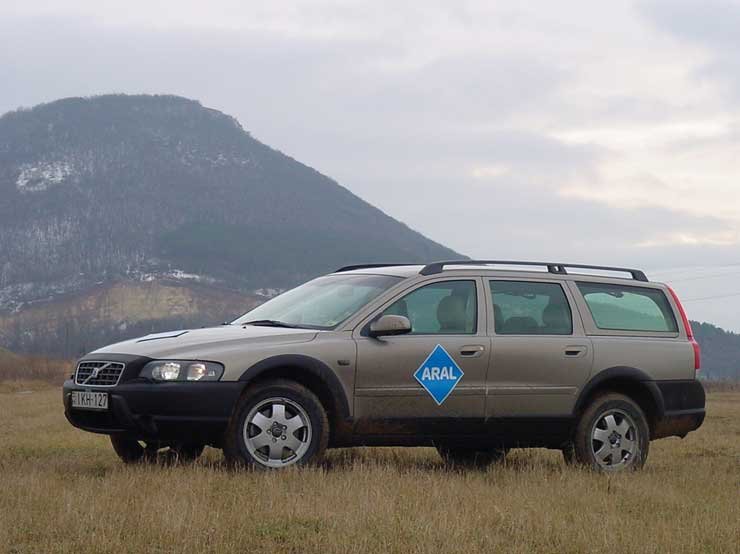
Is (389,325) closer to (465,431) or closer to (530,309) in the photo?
(465,431)

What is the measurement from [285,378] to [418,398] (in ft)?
3.48

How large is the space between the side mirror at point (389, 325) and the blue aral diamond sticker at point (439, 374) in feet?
1.21

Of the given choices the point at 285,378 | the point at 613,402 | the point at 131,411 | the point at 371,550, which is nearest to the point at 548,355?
the point at 613,402

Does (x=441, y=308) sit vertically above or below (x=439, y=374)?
above

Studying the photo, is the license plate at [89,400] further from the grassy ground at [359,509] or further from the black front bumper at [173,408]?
the grassy ground at [359,509]

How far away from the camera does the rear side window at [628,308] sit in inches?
430

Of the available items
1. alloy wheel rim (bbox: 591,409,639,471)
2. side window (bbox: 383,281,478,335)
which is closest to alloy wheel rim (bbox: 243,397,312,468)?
side window (bbox: 383,281,478,335)

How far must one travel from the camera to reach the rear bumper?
431 inches

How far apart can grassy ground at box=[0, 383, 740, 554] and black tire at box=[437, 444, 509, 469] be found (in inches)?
38.3

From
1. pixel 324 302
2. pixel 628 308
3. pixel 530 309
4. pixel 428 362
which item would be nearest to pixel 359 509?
pixel 428 362

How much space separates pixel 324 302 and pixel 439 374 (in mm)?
1118

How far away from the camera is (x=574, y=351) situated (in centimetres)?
1052

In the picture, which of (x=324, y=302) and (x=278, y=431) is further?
(x=324, y=302)

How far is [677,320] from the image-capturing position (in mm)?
11336
